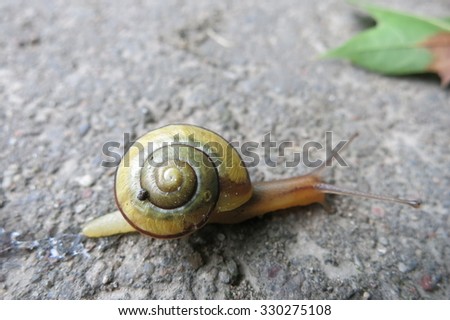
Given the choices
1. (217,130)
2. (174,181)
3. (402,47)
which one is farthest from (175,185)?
(402,47)

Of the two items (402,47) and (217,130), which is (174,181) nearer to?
(217,130)

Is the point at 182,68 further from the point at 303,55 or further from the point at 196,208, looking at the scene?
the point at 196,208

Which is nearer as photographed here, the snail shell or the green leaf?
the snail shell

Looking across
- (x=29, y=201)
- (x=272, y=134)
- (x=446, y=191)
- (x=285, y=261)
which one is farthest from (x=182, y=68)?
(x=446, y=191)
